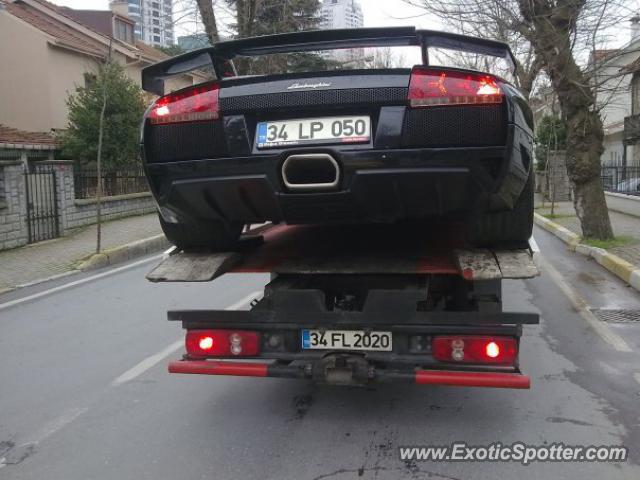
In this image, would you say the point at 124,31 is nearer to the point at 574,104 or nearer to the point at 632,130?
the point at 632,130

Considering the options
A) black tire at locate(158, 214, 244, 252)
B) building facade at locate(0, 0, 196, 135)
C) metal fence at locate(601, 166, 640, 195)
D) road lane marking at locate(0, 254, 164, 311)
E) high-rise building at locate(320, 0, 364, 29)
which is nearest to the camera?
black tire at locate(158, 214, 244, 252)

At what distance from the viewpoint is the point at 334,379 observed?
11.6ft

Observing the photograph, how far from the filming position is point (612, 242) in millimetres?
11781

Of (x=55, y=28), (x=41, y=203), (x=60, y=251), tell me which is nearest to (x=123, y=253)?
(x=60, y=251)

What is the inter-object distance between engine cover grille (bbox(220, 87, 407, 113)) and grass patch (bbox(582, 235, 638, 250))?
373 inches

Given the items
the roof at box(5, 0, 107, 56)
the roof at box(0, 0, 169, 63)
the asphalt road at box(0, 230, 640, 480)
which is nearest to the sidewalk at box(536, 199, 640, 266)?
the asphalt road at box(0, 230, 640, 480)

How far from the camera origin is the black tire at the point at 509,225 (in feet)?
12.1

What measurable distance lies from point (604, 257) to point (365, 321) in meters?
8.28

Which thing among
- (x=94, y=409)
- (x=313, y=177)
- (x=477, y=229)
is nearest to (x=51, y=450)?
(x=94, y=409)

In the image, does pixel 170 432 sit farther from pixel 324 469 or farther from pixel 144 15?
pixel 144 15

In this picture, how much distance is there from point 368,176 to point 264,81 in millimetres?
824

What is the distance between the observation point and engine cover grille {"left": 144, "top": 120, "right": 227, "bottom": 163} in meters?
3.41

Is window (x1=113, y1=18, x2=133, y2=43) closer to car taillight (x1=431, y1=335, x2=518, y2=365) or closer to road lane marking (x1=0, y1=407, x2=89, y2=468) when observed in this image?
road lane marking (x1=0, y1=407, x2=89, y2=468)

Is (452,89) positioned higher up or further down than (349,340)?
higher up
